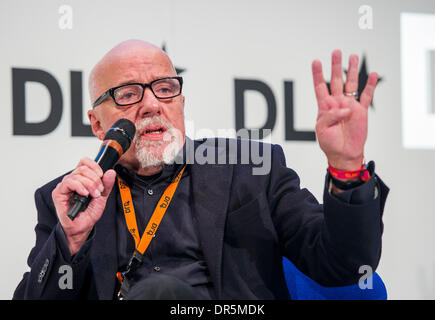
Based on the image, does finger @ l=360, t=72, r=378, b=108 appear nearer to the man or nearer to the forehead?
the man

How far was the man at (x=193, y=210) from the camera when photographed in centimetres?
150

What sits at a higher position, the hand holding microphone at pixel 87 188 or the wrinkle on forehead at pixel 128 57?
the wrinkle on forehead at pixel 128 57

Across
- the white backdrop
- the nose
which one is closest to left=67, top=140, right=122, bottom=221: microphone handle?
the nose

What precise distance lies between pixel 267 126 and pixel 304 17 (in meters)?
0.90

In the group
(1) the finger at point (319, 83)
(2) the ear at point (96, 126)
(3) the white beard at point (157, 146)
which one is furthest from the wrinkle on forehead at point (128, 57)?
(1) the finger at point (319, 83)

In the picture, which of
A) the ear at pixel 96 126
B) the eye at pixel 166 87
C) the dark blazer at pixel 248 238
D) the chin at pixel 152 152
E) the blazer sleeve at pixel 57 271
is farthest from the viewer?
the ear at pixel 96 126

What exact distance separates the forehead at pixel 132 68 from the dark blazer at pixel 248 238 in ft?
1.30

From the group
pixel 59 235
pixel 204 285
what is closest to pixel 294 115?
pixel 204 285

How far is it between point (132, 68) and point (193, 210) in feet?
2.30

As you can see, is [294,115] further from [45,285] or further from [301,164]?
[45,285]

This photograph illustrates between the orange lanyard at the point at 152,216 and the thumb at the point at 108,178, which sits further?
the orange lanyard at the point at 152,216

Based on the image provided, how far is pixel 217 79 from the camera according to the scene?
10.9 feet

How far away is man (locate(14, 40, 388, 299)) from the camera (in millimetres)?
1502

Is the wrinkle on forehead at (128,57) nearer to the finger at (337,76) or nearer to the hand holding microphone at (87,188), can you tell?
the hand holding microphone at (87,188)
